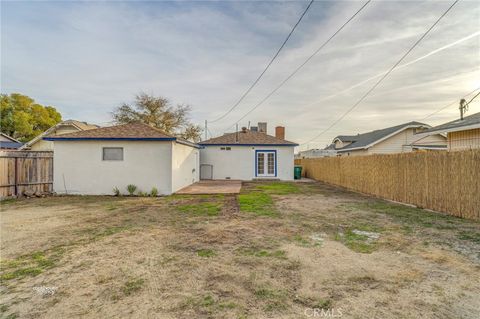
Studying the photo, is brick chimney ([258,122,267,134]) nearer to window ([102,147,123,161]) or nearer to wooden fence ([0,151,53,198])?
window ([102,147,123,161])

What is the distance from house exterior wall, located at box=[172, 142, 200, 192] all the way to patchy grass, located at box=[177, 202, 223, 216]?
3.31 meters

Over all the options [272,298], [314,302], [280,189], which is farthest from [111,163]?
[314,302]

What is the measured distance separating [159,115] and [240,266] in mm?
30172

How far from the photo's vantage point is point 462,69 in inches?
483

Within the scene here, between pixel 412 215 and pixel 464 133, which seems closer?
pixel 412 215

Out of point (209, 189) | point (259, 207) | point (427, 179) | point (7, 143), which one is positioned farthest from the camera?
point (7, 143)

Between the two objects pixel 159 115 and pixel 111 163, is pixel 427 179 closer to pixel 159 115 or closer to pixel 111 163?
pixel 111 163

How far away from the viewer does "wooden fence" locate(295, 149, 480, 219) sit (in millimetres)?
6777

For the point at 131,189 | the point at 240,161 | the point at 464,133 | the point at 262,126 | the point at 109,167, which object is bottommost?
the point at 131,189

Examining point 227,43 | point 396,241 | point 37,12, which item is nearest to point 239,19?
point 227,43

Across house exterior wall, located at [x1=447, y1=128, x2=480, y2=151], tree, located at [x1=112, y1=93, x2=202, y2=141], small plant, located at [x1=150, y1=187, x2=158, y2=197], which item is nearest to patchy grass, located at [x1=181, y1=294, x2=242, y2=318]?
small plant, located at [x1=150, y1=187, x2=158, y2=197]

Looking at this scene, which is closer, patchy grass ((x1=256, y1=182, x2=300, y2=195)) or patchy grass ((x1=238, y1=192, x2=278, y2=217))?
patchy grass ((x1=238, y1=192, x2=278, y2=217))

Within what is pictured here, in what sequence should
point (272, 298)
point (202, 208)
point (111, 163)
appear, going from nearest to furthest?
point (272, 298)
point (202, 208)
point (111, 163)

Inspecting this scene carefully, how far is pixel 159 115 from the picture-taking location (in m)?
31.4
